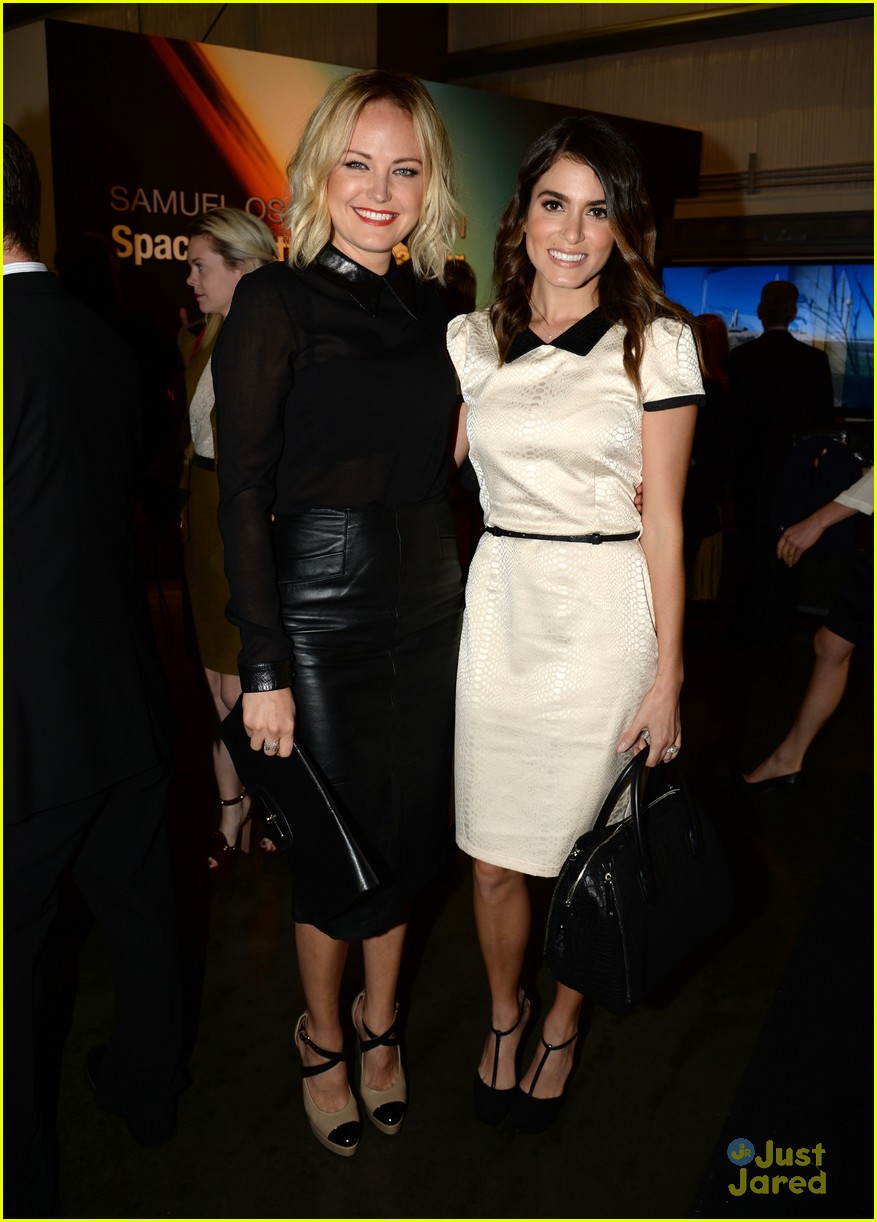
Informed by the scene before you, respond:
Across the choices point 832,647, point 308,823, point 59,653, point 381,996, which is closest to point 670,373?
point 308,823

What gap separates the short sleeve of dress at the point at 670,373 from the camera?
1677mm

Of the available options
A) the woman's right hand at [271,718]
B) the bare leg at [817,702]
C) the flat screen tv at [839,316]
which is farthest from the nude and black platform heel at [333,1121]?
the flat screen tv at [839,316]

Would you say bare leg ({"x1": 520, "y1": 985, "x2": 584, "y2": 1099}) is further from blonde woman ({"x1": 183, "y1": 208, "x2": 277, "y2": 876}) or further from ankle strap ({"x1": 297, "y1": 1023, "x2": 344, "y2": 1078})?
blonde woman ({"x1": 183, "y1": 208, "x2": 277, "y2": 876})

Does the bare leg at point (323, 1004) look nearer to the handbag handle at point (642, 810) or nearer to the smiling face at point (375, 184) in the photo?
the handbag handle at point (642, 810)

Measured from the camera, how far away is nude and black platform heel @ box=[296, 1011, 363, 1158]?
192 cm

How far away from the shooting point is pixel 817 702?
351 cm

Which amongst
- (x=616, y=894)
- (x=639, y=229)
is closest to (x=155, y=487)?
(x=639, y=229)

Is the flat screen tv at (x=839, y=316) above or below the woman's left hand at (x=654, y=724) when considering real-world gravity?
above

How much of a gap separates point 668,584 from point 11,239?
1.19 m

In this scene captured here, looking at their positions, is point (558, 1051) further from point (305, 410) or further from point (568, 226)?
point (568, 226)

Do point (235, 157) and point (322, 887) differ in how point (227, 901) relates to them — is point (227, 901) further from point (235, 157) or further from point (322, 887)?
point (235, 157)

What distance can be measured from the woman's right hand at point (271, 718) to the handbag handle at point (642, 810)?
22.4 inches

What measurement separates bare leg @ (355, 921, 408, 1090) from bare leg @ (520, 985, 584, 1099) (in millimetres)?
283

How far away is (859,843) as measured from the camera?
1.12 meters
